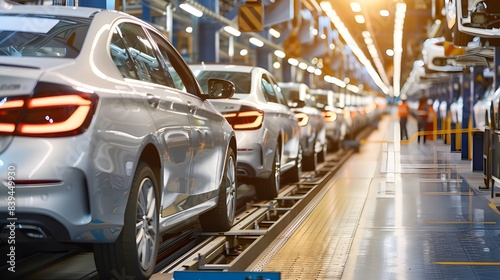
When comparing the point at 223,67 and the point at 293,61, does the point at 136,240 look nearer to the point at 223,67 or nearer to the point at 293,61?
the point at 223,67

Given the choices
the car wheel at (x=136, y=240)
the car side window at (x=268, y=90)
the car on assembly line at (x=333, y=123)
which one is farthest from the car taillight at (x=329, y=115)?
the car wheel at (x=136, y=240)

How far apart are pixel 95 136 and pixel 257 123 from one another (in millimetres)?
6387

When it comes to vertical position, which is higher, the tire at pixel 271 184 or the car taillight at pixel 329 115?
the car taillight at pixel 329 115

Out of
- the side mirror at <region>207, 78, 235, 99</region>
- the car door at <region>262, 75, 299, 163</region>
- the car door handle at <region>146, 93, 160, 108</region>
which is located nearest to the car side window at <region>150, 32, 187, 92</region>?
the side mirror at <region>207, 78, 235, 99</region>

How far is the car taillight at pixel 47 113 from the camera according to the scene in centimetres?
545

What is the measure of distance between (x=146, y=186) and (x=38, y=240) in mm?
989

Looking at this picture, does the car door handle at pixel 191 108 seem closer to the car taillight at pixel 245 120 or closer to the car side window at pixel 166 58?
the car side window at pixel 166 58

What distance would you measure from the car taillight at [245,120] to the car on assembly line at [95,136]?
3891 millimetres

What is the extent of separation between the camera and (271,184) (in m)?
12.8

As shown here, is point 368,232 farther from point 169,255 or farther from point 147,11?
point 147,11

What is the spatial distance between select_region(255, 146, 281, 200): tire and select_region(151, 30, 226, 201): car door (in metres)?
3.92

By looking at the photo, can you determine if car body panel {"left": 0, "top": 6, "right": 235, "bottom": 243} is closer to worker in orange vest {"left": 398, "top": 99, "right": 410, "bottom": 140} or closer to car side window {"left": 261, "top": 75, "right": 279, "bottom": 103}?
car side window {"left": 261, "top": 75, "right": 279, "bottom": 103}

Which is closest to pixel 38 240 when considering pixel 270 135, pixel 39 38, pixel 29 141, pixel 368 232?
pixel 29 141

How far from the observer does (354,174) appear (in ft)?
61.5
